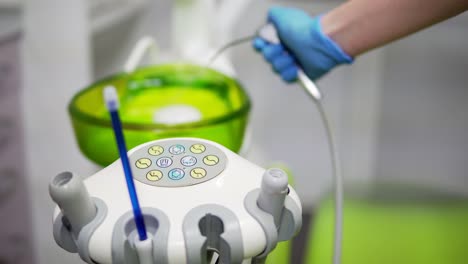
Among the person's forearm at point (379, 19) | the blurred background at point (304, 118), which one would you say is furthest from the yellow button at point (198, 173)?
the person's forearm at point (379, 19)

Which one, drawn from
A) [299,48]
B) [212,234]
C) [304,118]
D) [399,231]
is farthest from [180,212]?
[304,118]

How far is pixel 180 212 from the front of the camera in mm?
285

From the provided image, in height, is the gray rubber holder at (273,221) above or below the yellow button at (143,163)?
below

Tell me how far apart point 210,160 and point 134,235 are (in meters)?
0.07

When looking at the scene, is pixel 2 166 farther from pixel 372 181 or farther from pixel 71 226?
pixel 372 181

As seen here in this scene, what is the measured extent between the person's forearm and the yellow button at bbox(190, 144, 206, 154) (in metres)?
0.32

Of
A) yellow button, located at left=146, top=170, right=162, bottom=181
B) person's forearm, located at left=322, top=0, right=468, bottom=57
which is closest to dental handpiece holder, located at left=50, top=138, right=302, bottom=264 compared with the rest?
yellow button, located at left=146, top=170, right=162, bottom=181

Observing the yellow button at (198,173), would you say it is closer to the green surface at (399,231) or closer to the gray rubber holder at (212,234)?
the gray rubber holder at (212,234)

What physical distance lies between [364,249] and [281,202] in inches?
24.5

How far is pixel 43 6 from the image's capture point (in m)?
0.94

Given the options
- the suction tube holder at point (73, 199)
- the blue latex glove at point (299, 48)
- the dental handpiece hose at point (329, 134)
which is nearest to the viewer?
the suction tube holder at point (73, 199)

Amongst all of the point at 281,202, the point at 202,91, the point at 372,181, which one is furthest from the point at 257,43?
the point at 372,181

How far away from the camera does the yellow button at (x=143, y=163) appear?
32 centimetres

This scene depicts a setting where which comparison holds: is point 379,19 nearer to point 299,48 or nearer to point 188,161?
point 299,48
